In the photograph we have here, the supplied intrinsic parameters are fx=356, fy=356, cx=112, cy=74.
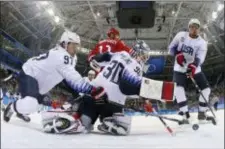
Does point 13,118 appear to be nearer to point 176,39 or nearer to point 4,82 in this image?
point 4,82

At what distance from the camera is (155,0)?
2.87 feet

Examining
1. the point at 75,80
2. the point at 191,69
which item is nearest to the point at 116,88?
the point at 75,80

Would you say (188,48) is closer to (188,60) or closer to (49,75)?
(188,60)

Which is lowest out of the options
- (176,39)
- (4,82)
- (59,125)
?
(59,125)

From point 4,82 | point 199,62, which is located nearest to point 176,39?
point 199,62

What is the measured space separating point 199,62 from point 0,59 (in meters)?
0.56

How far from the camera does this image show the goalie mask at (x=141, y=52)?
3.03 feet

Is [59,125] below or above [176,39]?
below

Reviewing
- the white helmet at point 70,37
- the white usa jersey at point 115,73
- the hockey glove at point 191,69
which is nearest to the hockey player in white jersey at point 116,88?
the white usa jersey at point 115,73

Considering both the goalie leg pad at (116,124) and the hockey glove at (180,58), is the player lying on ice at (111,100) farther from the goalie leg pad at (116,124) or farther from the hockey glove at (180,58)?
the hockey glove at (180,58)

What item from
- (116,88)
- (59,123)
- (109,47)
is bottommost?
(59,123)

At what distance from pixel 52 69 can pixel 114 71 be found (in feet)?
0.53

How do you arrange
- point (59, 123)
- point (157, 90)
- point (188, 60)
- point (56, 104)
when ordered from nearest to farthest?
1. point (157, 90)
2. point (59, 123)
3. point (56, 104)
4. point (188, 60)

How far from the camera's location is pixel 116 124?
3.11 feet
